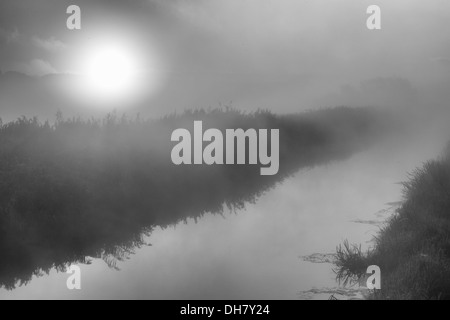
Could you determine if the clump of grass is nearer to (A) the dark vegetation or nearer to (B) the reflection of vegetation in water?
(A) the dark vegetation

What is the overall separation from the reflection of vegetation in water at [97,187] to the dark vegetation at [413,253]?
417 centimetres

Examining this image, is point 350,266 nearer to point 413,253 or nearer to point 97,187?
point 413,253

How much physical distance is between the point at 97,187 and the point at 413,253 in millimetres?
6665

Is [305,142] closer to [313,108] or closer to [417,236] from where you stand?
[313,108]

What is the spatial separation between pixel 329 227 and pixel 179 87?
821 centimetres

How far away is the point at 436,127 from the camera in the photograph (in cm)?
3006

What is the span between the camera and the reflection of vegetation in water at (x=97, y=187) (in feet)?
29.5

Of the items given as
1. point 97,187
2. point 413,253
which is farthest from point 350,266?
point 97,187

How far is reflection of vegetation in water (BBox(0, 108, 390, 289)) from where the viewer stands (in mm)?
8977

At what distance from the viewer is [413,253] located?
26.9 feet

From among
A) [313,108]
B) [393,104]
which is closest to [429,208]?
[313,108]

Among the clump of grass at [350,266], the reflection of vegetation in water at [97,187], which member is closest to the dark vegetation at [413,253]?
the clump of grass at [350,266]

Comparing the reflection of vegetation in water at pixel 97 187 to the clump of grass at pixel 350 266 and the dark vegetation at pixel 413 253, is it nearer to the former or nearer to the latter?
the clump of grass at pixel 350 266

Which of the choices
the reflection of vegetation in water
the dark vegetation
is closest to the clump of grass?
the dark vegetation
